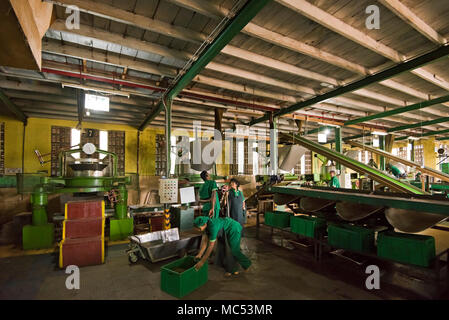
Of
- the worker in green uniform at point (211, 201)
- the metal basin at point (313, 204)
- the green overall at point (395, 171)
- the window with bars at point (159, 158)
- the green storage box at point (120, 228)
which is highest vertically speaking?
the window with bars at point (159, 158)

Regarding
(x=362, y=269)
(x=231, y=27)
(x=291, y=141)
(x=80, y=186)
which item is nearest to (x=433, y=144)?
(x=291, y=141)

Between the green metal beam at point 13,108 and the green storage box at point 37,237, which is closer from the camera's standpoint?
the green storage box at point 37,237

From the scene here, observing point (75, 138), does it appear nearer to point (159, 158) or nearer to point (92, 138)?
point (92, 138)

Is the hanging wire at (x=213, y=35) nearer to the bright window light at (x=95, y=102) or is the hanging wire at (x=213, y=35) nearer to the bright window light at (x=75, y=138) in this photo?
the bright window light at (x=95, y=102)

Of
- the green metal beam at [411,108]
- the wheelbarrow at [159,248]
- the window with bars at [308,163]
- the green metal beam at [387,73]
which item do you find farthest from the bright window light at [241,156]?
the wheelbarrow at [159,248]

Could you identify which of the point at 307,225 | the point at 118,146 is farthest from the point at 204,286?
the point at 118,146

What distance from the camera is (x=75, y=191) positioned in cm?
528

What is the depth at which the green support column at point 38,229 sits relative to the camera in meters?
5.00

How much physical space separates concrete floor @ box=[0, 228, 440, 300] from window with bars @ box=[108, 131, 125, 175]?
617 cm

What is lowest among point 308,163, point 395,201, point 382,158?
point 395,201

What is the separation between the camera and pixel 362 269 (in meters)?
3.94

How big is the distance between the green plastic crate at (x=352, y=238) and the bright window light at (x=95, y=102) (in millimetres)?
5697

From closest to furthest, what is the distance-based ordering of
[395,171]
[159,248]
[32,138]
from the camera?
[159,248], [395,171], [32,138]

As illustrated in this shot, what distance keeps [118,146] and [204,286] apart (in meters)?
8.87
